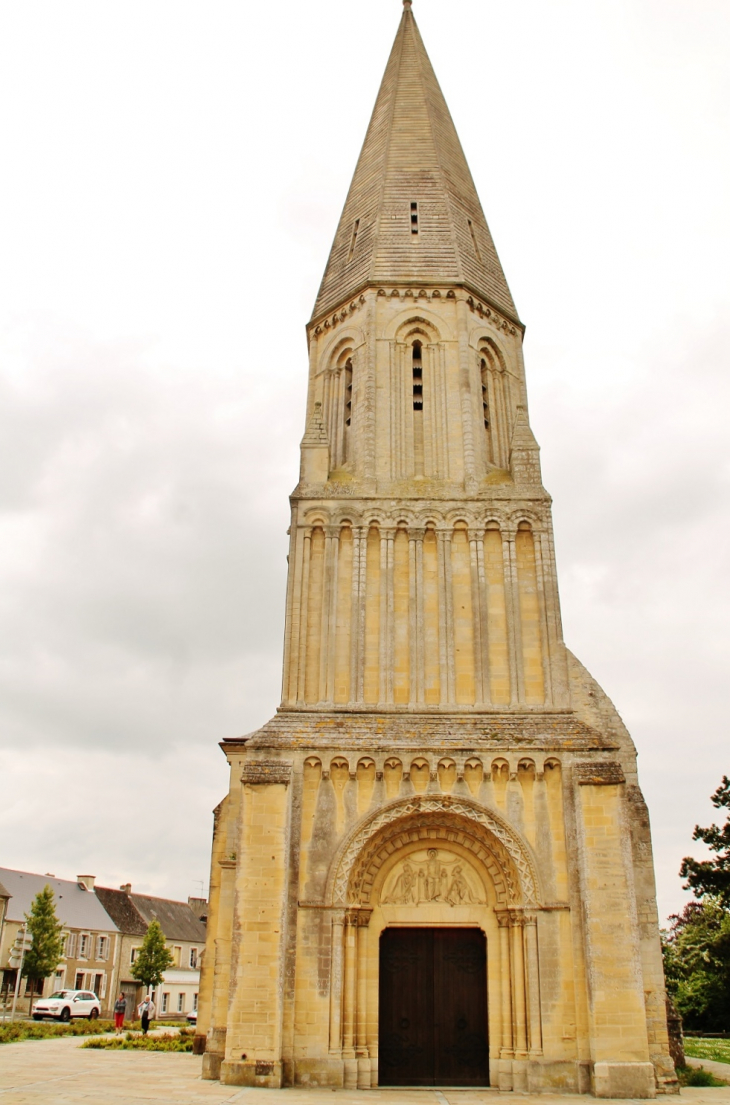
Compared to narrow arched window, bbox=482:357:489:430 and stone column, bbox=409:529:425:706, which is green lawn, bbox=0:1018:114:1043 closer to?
stone column, bbox=409:529:425:706

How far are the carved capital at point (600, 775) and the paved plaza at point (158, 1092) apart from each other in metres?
5.13

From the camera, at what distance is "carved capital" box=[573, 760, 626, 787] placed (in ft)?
52.3

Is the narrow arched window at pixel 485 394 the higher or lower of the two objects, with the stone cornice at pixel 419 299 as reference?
lower

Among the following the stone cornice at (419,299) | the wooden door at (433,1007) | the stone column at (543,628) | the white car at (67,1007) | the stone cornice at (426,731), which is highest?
the stone cornice at (419,299)

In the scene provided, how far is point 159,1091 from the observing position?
13172mm

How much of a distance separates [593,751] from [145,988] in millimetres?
50436

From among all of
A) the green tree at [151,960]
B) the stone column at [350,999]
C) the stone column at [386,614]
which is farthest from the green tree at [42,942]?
the stone column at [386,614]

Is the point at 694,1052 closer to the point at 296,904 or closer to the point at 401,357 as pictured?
the point at 296,904

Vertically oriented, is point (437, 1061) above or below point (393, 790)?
below

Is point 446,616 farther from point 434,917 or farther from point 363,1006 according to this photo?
point 363,1006

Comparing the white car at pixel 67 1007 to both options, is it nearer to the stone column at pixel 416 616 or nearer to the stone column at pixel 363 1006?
the stone column at pixel 363 1006

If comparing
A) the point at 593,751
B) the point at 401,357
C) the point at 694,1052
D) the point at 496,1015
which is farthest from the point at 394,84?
the point at 694,1052

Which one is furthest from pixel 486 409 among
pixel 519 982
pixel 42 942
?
pixel 42 942

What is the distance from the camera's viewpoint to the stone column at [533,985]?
48.2 ft
